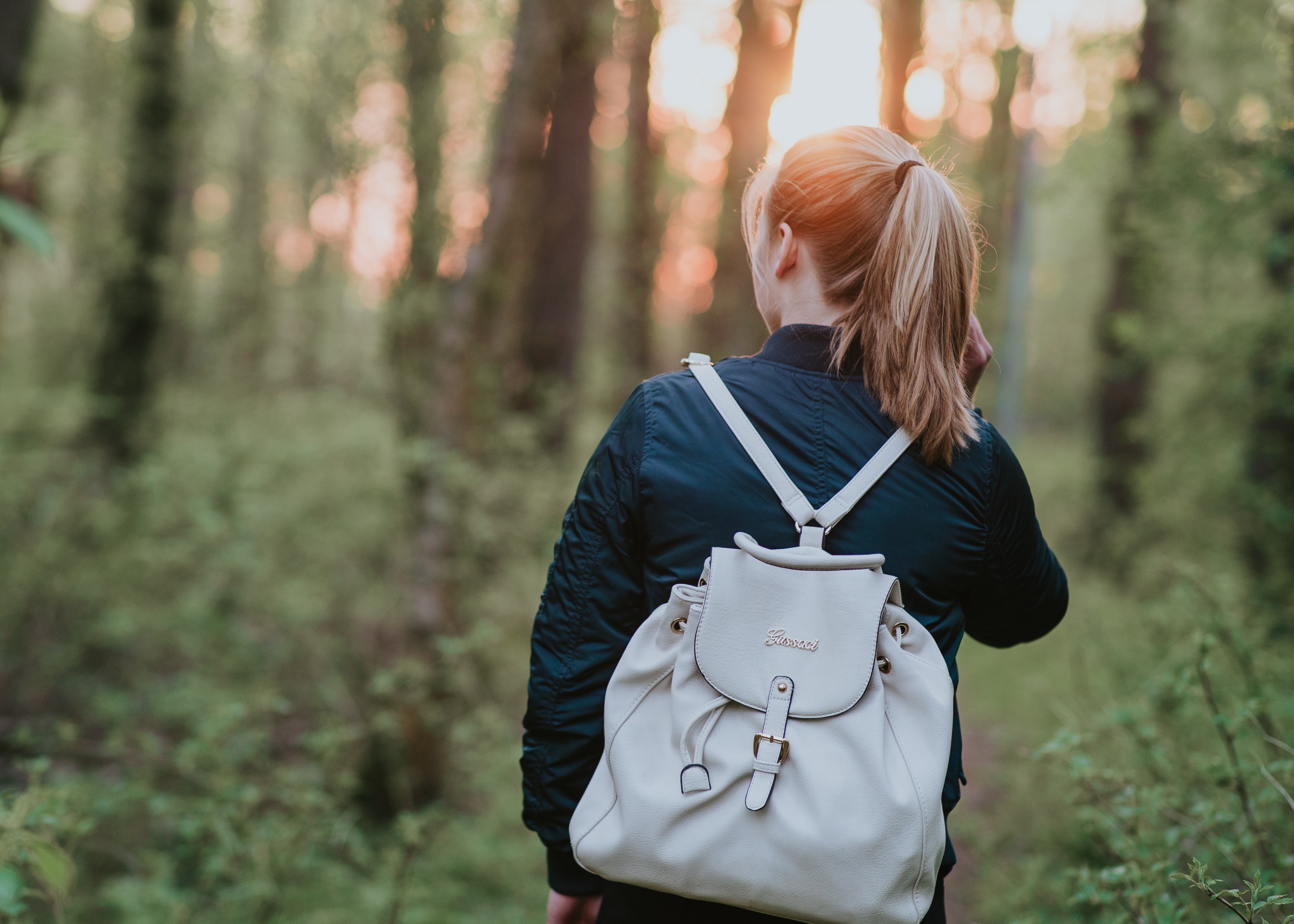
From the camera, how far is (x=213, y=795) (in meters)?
3.48

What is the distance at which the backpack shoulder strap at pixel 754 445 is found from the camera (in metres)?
1.41

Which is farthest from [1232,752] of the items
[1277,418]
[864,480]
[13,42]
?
[13,42]

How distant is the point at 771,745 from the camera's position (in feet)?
4.30

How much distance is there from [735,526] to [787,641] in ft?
0.68

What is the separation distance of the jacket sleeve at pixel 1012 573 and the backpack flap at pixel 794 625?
0.99ft

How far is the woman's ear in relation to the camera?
1563mm

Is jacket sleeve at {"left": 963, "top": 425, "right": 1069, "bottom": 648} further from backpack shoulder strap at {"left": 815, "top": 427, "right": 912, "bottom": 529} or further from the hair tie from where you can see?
the hair tie

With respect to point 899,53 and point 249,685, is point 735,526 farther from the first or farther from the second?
point 899,53

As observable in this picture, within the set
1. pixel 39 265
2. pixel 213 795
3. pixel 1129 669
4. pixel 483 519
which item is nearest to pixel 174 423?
pixel 39 265

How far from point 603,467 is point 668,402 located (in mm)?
169

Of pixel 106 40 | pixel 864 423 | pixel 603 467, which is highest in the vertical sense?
→ pixel 106 40

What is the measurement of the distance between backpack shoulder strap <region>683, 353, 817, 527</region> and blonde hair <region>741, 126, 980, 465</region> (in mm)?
199

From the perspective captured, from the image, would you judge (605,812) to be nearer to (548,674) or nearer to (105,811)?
(548,674)

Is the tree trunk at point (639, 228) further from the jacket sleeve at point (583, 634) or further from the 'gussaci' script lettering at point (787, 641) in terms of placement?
the 'gussaci' script lettering at point (787, 641)
